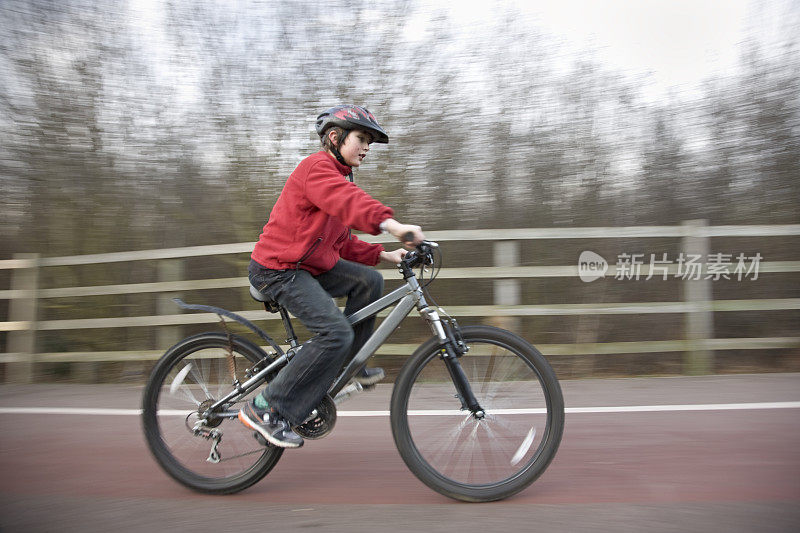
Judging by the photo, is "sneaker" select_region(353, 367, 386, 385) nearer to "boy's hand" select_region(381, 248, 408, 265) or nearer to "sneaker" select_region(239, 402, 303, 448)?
"sneaker" select_region(239, 402, 303, 448)

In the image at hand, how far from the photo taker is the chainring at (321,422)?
3137 millimetres

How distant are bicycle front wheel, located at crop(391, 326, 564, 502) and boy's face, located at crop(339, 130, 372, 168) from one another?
960 millimetres

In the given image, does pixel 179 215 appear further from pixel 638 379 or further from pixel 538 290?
pixel 638 379

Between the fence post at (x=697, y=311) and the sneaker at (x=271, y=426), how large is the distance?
452 centimetres

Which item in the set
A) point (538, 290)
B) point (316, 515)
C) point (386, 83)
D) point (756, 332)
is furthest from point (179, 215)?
point (756, 332)

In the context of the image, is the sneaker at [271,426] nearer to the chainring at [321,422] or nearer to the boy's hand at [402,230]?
the chainring at [321,422]

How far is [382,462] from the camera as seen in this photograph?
12.0ft

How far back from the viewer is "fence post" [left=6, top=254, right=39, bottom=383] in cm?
687

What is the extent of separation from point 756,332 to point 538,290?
221 cm

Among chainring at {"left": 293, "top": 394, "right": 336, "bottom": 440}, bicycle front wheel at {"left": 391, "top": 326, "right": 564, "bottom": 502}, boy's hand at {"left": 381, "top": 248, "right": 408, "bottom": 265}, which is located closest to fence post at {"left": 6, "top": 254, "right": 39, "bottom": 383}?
chainring at {"left": 293, "top": 394, "right": 336, "bottom": 440}

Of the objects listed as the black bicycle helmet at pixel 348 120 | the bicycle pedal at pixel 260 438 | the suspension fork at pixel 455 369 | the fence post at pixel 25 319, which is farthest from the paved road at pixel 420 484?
the fence post at pixel 25 319

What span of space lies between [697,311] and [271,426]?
4.72m

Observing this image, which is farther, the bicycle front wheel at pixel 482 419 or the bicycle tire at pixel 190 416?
the bicycle tire at pixel 190 416

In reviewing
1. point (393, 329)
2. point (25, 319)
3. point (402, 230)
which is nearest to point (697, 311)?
point (393, 329)
